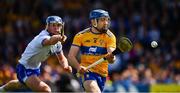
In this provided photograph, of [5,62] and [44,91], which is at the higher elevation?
[44,91]

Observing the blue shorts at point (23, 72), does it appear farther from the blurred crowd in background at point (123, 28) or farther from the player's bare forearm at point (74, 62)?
the blurred crowd in background at point (123, 28)

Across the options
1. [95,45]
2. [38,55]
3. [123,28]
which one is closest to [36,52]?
[38,55]

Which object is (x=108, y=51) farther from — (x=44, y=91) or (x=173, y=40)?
(x=173, y=40)

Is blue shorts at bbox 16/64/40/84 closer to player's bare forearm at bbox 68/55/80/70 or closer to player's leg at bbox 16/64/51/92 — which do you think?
player's leg at bbox 16/64/51/92

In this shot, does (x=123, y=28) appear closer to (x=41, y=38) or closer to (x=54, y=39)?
(x=41, y=38)

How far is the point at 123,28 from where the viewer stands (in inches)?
1062

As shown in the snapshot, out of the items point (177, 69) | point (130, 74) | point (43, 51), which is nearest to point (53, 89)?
point (130, 74)

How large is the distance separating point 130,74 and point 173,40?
11.9 ft

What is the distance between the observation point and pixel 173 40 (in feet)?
87.6

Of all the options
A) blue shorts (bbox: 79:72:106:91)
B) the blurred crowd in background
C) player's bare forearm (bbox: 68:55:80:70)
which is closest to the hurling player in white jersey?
player's bare forearm (bbox: 68:55:80:70)

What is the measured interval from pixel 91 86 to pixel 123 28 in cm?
1184

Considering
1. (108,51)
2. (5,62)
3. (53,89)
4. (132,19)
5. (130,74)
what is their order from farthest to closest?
(132,19)
(5,62)
(130,74)
(53,89)
(108,51)

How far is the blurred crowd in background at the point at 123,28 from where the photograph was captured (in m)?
24.7

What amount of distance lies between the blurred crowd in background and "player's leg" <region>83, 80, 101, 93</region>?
8150mm
